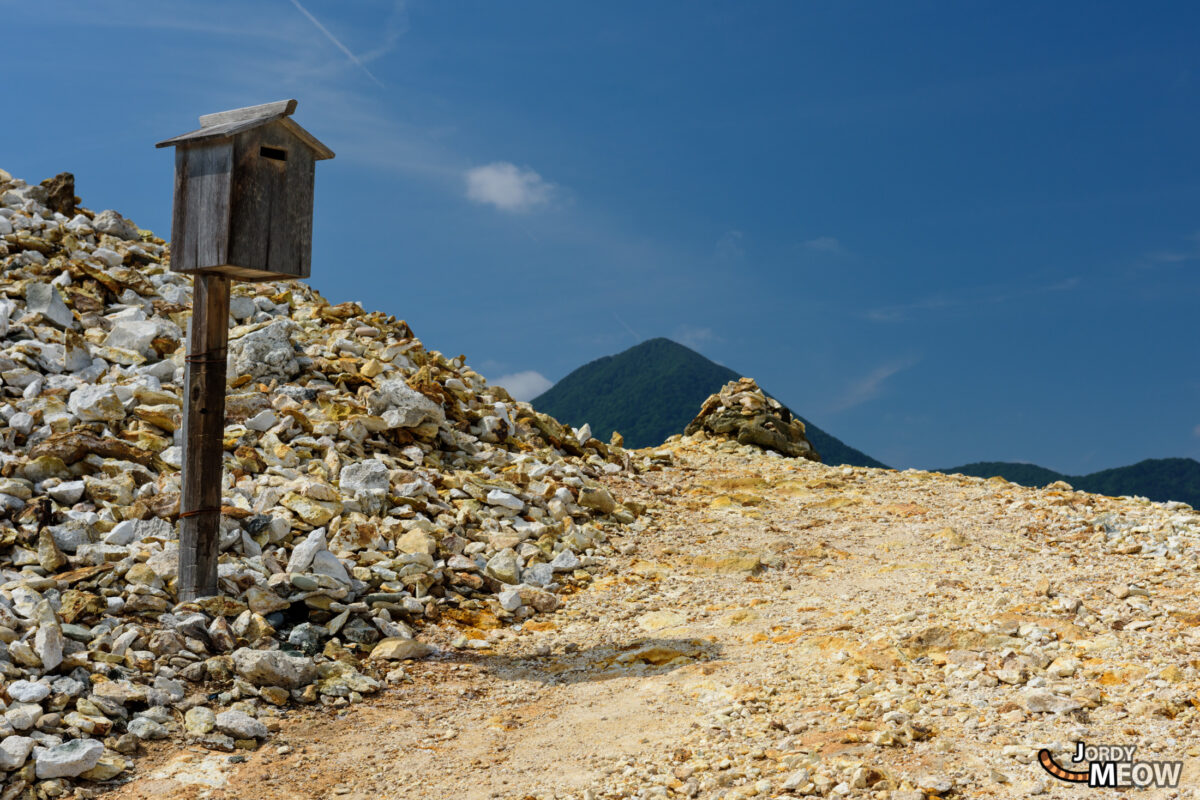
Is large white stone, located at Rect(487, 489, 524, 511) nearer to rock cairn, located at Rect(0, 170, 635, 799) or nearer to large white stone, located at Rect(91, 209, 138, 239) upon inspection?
rock cairn, located at Rect(0, 170, 635, 799)

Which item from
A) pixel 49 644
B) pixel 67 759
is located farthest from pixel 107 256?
pixel 67 759

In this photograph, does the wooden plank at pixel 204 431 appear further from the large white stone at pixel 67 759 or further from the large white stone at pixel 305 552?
the large white stone at pixel 67 759

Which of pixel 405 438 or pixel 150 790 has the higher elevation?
pixel 405 438

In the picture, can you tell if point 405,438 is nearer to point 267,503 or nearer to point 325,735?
point 267,503

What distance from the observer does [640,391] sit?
2675 inches

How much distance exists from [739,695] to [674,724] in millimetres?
549

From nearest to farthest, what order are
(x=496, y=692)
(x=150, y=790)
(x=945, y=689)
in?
(x=150, y=790)
(x=945, y=689)
(x=496, y=692)

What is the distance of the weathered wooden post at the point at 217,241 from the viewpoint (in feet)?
23.7

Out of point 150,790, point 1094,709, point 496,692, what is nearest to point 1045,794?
point 1094,709

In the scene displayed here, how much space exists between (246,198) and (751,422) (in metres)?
12.7

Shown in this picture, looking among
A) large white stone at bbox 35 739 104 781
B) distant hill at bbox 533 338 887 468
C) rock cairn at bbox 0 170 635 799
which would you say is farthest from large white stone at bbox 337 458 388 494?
distant hill at bbox 533 338 887 468

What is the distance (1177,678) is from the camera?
18.0 ft

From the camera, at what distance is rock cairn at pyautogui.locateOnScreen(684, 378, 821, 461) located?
59.9 ft

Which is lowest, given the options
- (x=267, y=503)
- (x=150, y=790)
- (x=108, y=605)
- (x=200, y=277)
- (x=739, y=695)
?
(x=150, y=790)
